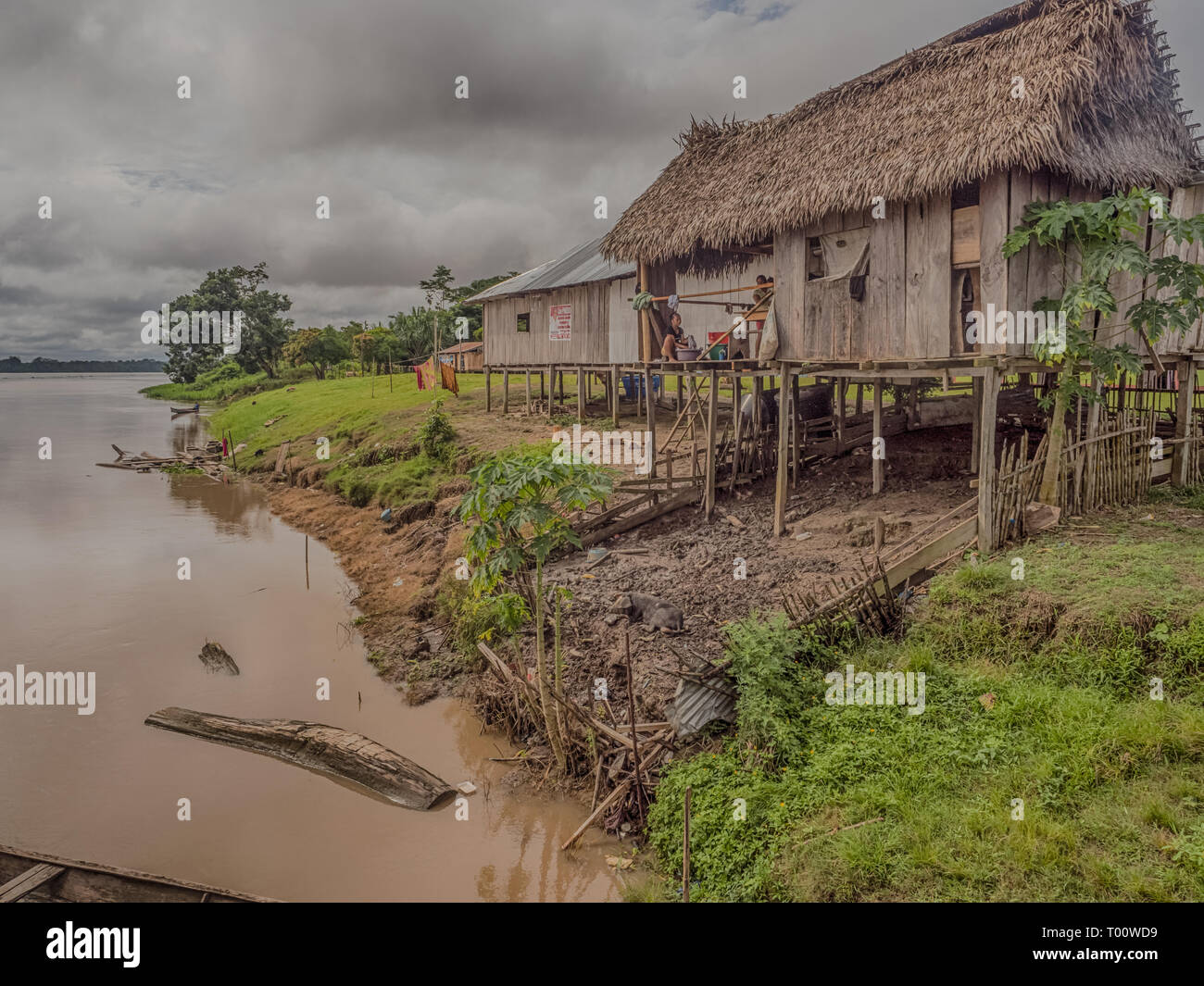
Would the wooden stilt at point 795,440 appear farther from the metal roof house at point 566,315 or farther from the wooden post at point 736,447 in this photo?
the metal roof house at point 566,315

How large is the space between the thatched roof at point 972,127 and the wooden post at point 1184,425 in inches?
107

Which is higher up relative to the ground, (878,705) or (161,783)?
(878,705)

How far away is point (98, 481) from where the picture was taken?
2827 cm

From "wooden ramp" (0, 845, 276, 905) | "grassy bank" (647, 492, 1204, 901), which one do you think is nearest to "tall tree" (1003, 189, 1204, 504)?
"grassy bank" (647, 492, 1204, 901)

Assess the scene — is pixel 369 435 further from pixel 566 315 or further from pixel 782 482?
pixel 782 482

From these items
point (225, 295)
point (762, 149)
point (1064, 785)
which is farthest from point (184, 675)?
point (225, 295)

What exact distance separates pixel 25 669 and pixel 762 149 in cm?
1389

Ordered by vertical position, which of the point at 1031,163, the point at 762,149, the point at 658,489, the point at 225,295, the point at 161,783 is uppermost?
the point at 225,295

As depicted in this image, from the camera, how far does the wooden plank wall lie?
74.0 ft

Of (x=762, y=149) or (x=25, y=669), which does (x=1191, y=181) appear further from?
(x=25, y=669)

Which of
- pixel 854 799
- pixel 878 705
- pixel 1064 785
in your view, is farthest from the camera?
pixel 878 705

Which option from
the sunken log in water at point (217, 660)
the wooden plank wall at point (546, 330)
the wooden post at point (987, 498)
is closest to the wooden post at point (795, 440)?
the wooden post at point (987, 498)

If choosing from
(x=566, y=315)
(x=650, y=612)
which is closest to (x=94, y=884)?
(x=650, y=612)

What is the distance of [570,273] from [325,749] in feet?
59.7
